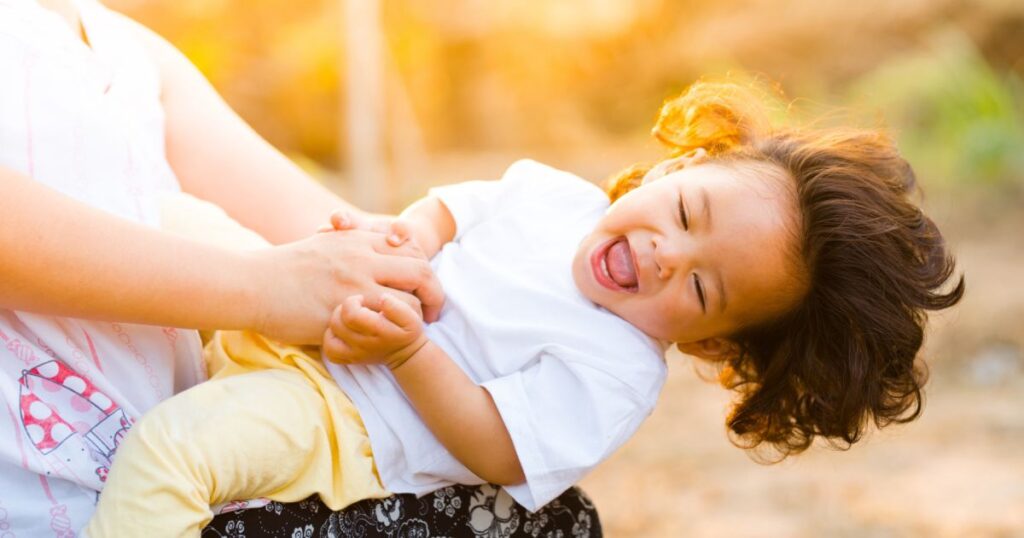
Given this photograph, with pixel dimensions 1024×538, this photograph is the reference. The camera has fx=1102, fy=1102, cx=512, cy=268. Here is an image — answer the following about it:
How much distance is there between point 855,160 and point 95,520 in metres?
1.26

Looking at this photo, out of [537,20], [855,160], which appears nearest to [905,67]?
[537,20]

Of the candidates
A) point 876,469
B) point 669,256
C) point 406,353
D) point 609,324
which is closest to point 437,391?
point 406,353

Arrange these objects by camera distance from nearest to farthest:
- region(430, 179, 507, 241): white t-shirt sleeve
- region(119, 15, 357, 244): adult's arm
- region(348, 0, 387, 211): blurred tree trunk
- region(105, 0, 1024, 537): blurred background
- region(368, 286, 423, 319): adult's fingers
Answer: region(368, 286, 423, 319): adult's fingers → region(119, 15, 357, 244): adult's arm → region(430, 179, 507, 241): white t-shirt sleeve → region(105, 0, 1024, 537): blurred background → region(348, 0, 387, 211): blurred tree trunk

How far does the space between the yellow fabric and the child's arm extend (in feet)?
0.25

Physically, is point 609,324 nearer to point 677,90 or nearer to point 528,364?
point 528,364

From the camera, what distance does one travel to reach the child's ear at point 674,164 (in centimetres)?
184

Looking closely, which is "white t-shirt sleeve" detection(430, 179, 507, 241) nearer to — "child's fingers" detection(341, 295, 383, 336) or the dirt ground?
"child's fingers" detection(341, 295, 383, 336)

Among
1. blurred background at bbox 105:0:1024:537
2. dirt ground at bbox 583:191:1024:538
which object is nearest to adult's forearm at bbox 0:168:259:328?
blurred background at bbox 105:0:1024:537

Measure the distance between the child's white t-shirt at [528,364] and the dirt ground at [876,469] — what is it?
1831 millimetres

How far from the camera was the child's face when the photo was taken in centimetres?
164

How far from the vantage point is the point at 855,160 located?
1.80 m

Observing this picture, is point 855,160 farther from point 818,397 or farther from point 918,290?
point 818,397

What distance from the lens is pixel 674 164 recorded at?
1858 mm

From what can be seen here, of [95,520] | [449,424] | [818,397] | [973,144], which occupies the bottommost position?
[973,144]
